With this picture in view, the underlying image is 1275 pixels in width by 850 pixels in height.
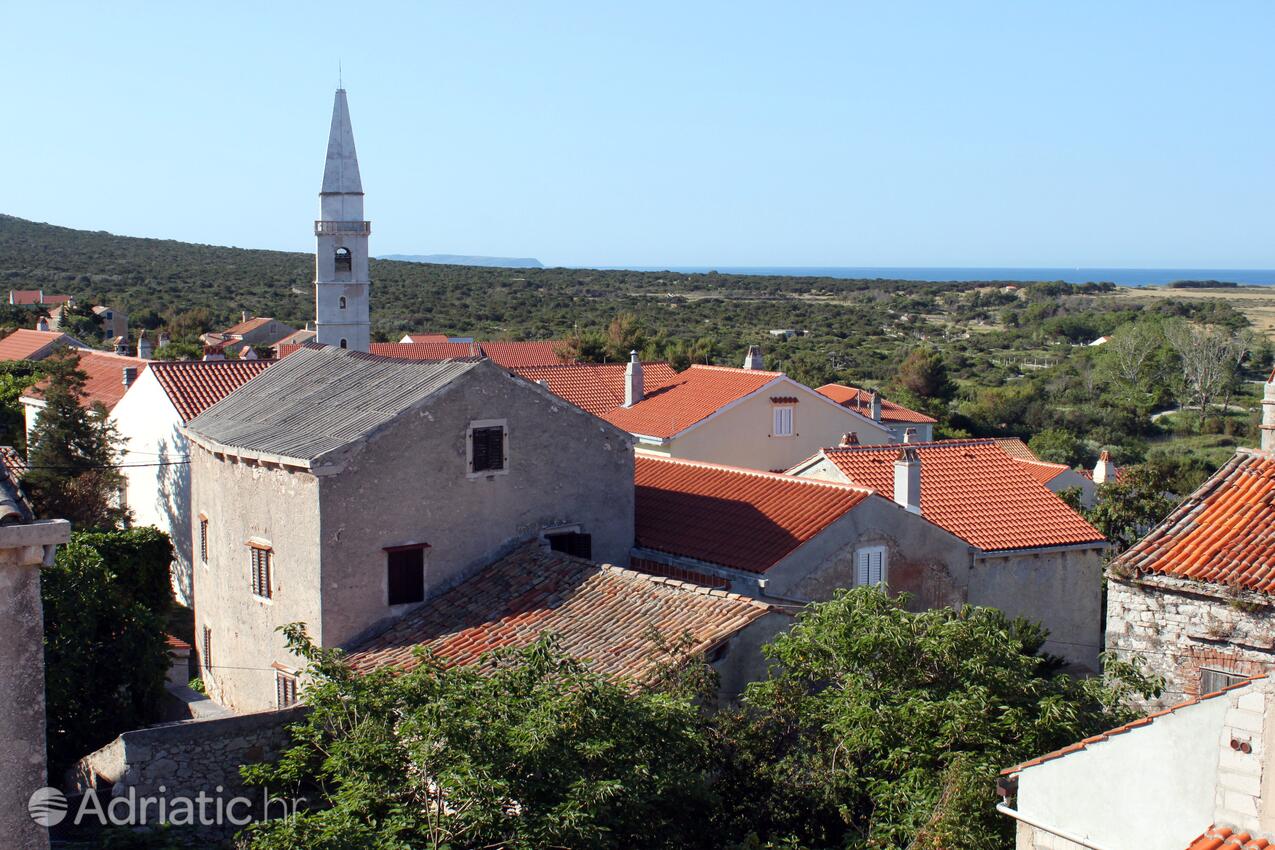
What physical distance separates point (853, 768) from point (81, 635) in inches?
396

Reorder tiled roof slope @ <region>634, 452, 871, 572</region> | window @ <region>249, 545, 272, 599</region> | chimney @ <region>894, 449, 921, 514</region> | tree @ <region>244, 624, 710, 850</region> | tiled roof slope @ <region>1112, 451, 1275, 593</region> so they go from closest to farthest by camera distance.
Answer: tree @ <region>244, 624, 710, 850</region>
tiled roof slope @ <region>1112, 451, 1275, 593</region>
window @ <region>249, 545, 272, 599</region>
tiled roof slope @ <region>634, 452, 871, 572</region>
chimney @ <region>894, 449, 921, 514</region>

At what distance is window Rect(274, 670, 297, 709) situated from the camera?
19188 millimetres

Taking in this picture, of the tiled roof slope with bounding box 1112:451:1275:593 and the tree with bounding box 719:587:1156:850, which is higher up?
the tiled roof slope with bounding box 1112:451:1275:593

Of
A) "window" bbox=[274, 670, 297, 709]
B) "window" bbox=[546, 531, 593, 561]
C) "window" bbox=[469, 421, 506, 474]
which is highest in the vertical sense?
"window" bbox=[469, 421, 506, 474]

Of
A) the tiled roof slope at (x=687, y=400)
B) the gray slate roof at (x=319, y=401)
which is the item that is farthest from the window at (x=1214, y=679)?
the tiled roof slope at (x=687, y=400)

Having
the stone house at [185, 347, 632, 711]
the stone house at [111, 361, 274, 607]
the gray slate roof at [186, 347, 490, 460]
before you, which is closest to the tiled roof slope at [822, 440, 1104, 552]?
the stone house at [185, 347, 632, 711]

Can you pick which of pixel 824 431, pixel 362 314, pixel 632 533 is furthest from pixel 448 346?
pixel 632 533

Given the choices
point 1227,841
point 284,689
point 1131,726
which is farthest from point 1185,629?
point 284,689

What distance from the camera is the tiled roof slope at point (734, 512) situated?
65.6ft

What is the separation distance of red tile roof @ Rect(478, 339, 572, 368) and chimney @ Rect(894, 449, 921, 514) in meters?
33.2

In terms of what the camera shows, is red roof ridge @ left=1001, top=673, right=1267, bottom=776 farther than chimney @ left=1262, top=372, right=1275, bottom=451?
No

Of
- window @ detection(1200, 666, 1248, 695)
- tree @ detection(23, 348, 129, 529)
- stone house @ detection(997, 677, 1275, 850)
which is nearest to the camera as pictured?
stone house @ detection(997, 677, 1275, 850)

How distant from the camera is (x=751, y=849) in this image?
39.9ft

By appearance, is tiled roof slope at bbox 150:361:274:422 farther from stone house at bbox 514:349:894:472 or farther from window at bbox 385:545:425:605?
window at bbox 385:545:425:605
